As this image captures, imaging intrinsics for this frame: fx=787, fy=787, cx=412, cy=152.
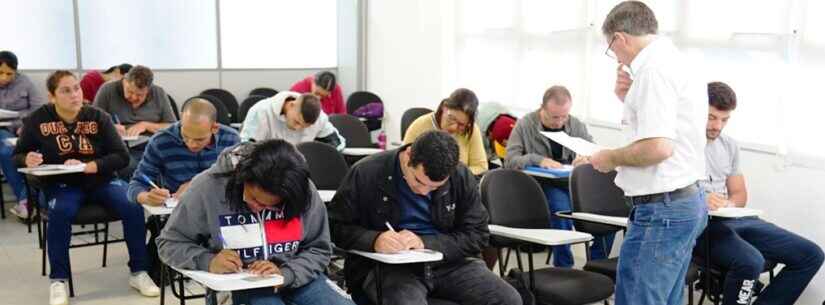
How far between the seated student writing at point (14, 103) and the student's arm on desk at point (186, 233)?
148 inches

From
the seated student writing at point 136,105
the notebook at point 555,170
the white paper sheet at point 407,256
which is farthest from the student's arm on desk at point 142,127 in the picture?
the white paper sheet at point 407,256

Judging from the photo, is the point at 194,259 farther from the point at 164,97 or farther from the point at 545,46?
the point at 545,46

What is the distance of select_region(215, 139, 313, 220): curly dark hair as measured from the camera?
2.37 meters

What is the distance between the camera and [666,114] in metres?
2.51

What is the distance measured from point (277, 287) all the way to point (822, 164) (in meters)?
2.91

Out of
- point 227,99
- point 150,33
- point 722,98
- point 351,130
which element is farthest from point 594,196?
point 150,33

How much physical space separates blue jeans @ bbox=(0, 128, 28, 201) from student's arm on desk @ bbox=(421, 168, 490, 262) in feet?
13.5

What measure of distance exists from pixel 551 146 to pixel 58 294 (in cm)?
282

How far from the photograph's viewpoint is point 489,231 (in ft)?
10.2

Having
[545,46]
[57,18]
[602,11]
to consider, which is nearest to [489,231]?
[602,11]

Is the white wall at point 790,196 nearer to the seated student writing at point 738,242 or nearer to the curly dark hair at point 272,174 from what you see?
the seated student writing at point 738,242

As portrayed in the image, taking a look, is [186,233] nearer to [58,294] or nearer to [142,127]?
[58,294]

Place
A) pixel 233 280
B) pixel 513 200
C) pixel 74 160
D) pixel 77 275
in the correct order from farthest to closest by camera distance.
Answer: pixel 77 275 < pixel 74 160 < pixel 513 200 < pixel 233 280

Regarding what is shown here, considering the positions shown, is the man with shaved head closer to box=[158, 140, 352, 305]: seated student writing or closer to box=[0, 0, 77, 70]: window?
box=[158, 140, 352, 305]: seated student writing
